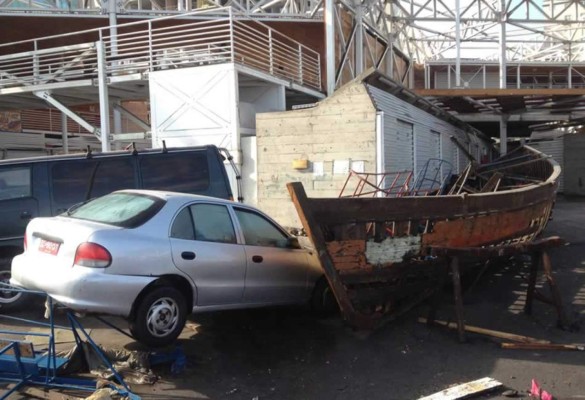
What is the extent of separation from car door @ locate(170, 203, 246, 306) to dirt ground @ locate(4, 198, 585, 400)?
62cm

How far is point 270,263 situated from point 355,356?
1.42m

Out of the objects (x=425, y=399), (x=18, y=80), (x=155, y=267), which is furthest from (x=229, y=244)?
(x=18, y=80)

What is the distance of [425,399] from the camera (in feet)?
14.6

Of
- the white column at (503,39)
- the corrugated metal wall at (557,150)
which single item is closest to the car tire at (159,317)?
the white column at (503,39)

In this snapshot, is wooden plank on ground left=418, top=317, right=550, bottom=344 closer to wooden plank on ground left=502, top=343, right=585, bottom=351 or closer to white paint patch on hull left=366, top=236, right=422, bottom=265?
wooden plank on ground left=502, top=343, right=585, bottom=351

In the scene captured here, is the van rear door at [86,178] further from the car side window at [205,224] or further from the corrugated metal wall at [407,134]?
the corrugated metal wall at [407,134]

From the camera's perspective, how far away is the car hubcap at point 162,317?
5156 mm

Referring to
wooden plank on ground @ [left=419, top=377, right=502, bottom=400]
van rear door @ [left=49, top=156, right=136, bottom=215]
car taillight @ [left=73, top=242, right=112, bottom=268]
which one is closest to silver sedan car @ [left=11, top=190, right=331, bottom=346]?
car taillight @ [left=73, top=242, right=112, bottom=268]

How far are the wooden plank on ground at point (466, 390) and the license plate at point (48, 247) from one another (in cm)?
347

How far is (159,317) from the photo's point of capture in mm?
5215

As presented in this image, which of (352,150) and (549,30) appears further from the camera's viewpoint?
(549,30)

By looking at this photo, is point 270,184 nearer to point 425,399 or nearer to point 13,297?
point 13,297

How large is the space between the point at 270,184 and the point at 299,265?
693 centimetres

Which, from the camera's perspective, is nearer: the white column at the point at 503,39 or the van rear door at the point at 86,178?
the van rear door at the point at 86,178
